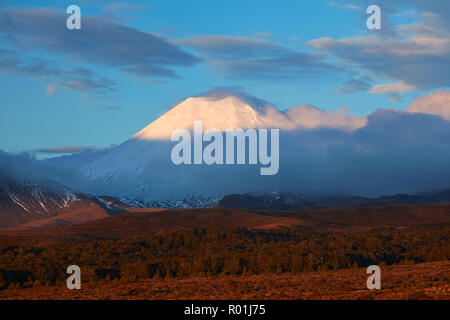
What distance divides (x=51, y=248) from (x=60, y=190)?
122 metres

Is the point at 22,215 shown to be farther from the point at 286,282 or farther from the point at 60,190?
the point at 286,282

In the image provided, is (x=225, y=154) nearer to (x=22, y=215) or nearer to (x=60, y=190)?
(x=60, y=190)

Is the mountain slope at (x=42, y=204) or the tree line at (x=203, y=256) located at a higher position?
the mountain slope at (x=42, y=204)

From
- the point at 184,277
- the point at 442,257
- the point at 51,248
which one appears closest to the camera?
the point at 184,277

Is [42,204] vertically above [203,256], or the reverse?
[42,204]

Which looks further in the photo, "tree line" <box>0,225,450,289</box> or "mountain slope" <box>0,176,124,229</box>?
"mountain slope" <box>0,176,124,229</box>

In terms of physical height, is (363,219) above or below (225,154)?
below

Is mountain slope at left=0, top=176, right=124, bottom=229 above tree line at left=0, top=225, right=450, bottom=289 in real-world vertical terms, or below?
above

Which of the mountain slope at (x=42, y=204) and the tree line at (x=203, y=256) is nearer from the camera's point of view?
the tree line at (x=203, y=256)

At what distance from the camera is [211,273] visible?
35.1m

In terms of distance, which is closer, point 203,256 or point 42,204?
point 203,256
